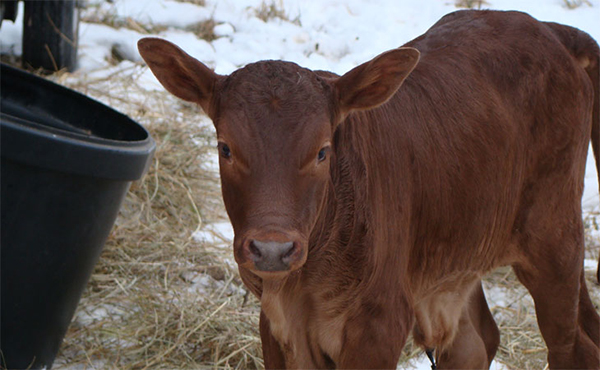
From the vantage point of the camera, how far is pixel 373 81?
9.66 feet

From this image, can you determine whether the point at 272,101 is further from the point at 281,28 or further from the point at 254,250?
the point at 281,28

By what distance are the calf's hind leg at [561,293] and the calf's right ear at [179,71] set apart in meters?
1.66

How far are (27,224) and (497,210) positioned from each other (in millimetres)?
2066

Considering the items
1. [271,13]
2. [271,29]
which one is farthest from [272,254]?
[271,13]

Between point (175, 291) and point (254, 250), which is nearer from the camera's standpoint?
point (254, 250)

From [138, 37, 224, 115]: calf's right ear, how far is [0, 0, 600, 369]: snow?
3.85 m

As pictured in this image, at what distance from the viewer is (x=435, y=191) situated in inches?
Result: 134

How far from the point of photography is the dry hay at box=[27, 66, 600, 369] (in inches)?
178

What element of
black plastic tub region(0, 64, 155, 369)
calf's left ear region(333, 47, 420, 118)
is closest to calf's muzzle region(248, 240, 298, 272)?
calf's left ear region(333, 47, 420, 118)

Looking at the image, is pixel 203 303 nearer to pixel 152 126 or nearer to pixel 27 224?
pixel 27 224

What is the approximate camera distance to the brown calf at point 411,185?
9.07 feet

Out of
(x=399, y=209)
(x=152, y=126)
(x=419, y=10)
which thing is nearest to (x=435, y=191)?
(x=399, y=209)

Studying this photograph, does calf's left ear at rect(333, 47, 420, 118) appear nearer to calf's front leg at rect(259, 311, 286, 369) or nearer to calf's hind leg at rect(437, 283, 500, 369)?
calf's front leg at rect(259, 311, 286, 369)

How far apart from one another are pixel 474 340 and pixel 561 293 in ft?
1.90
